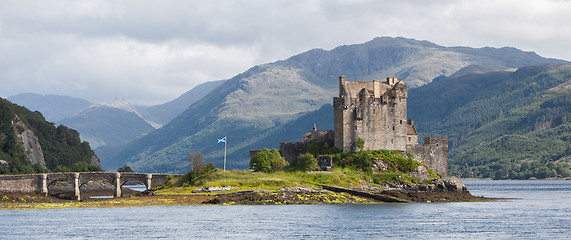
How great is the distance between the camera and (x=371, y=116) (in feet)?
494

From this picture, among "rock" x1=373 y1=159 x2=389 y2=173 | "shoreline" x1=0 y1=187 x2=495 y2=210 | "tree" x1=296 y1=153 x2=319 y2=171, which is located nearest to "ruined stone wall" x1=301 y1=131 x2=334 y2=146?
"tree" x1=296 y1=153 x2=319 y2=171

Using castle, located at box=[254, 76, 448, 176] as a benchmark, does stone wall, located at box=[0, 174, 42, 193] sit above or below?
below

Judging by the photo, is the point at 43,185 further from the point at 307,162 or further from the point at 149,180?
the point at 307,162

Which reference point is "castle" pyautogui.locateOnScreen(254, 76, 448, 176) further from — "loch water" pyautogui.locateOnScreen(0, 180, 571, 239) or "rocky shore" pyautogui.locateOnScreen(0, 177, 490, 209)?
"loch water" pyautogui.locateOnScreen(0, 180, 571, 239)

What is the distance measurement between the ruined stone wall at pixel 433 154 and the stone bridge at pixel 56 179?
47.0m

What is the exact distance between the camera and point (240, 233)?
8906 centimetres

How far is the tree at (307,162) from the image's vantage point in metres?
146

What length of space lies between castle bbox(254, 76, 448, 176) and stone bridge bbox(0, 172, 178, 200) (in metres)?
34.7

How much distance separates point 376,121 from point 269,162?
20502mm

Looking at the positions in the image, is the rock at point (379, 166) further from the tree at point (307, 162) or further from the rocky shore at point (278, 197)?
the tree at point (307, 162)

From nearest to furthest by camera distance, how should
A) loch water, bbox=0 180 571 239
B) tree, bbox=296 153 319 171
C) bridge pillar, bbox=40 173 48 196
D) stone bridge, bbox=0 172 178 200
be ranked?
1. loch water, bbox=0 180 571 239
2. tree, bbox=296 153 319 171
3. stone bridge, bbox=0 172 178 200
4. bridge pillar, bbox=40 173 48 196

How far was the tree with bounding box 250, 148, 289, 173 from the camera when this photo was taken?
147 metres

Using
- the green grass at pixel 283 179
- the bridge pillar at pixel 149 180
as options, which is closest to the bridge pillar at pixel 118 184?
the bridge pillar at pixel 149 180

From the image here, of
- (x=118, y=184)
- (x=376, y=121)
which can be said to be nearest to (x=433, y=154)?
(x=376, y=121)
